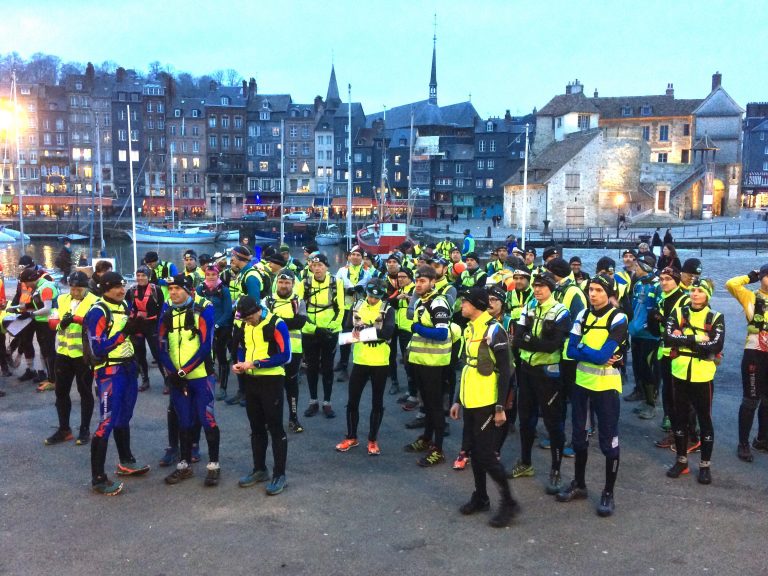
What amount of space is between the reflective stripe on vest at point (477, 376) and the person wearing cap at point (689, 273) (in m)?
3.92

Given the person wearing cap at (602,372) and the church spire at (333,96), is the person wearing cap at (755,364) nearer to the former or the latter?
the person wearing cap at (602,372)

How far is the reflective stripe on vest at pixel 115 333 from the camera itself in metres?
6.86

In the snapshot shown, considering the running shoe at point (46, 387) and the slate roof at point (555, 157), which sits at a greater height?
the slate roof at point (555, 157)

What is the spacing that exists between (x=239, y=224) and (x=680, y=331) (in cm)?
7435

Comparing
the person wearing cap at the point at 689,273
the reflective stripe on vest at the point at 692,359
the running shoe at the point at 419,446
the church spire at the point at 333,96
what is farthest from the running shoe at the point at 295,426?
the church spire at the point at 333,96

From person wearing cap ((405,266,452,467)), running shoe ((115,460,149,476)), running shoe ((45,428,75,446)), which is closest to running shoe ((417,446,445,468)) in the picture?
person wearing cap ((405,266,452,467))

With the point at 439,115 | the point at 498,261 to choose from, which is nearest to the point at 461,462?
the point at 498,261

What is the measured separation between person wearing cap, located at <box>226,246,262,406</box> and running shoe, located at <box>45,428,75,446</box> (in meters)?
2.39

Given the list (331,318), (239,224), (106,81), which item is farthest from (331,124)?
(331,318)

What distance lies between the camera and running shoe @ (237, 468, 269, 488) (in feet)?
22.9

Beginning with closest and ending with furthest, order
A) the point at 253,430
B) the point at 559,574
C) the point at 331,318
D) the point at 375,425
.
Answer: the point at 559,574 < the point at 253,430 < the point at 375,425 < the point at 331,318

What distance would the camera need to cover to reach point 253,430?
702cm

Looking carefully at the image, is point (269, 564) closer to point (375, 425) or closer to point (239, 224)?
point (375, 425)

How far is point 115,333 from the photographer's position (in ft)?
22.5
